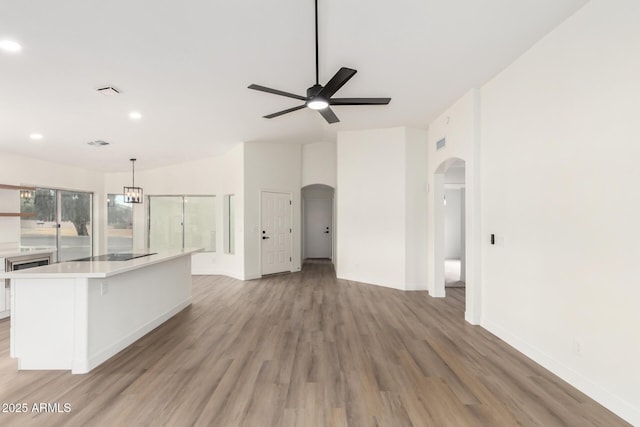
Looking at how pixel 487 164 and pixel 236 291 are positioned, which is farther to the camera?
pixel 236 291

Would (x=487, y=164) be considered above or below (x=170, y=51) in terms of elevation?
below

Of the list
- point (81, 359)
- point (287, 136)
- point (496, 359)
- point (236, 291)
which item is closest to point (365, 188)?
point (287, 136)

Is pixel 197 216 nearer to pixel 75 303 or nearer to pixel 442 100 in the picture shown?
pixel 75 303

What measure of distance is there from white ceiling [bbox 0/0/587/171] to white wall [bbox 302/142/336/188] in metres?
2.67

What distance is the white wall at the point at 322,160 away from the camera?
7.73 meters

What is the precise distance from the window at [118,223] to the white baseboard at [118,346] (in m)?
4.92

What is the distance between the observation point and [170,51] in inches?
113

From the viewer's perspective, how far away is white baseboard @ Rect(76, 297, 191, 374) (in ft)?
8.79

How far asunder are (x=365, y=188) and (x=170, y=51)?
4.22 metres

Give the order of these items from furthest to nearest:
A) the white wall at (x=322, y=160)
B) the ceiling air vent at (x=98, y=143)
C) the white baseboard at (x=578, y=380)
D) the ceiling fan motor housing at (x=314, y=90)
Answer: the white wall at (x=322, y=160) < the ceiling air vent at (x=98, y=143) < the ceiling fan motor housing at (x=314, y=90) < the white baseboard at (x=578, y=380)

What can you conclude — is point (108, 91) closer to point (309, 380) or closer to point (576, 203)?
point (309, 380)

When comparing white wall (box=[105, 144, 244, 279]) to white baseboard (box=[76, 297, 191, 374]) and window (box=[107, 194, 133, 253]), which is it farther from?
white baseboard (box=[76, 297, 191, 374])

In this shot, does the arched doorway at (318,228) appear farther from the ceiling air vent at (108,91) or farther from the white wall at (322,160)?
the ceiling air vent at (108,91)

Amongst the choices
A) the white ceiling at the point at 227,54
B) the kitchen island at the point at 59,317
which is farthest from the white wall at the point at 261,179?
the kitchen island at the point at 59,317
